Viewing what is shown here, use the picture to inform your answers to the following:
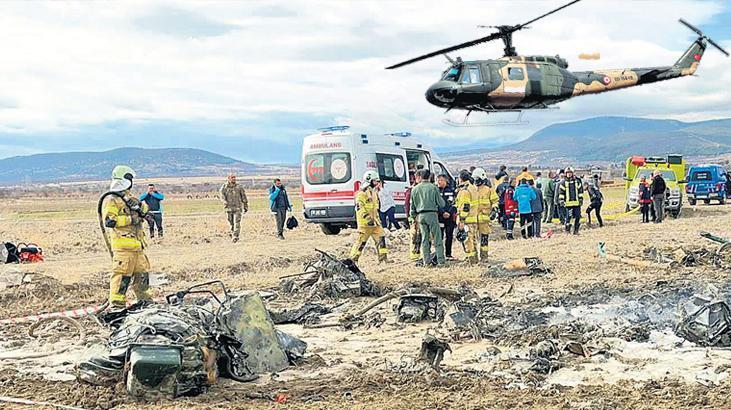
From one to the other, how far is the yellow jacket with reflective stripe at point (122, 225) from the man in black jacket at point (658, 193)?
15.8 m

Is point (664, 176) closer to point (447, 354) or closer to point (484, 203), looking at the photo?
point (484, 203)

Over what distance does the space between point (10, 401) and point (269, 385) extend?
207 cm

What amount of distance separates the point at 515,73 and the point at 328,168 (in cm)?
659

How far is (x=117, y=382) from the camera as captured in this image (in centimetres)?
632

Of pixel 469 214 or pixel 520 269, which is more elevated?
pixel 469 214

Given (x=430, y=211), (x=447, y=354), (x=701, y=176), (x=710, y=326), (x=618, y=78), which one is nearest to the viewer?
(x=710, y=326)

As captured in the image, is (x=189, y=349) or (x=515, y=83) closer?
(x=189, y=349)

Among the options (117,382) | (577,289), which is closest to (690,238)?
(577,289)

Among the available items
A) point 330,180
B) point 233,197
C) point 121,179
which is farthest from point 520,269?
point 233,197

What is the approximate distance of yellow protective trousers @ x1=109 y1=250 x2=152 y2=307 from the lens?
9.25 metres

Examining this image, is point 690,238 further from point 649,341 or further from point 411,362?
point 411,362

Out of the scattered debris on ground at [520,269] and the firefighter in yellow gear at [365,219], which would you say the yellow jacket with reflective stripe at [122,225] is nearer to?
the firefighter in yellow gear at [365,219]

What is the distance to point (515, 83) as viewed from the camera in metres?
22.0

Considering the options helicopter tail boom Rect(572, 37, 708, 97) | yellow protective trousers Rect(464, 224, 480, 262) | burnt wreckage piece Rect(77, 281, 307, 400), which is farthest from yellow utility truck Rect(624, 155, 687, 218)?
burnt wreckage piece Rect(77, 281, 307, 400)
